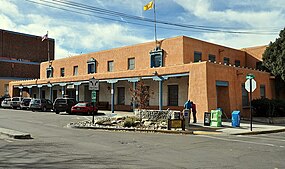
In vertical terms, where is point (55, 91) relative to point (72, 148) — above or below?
above

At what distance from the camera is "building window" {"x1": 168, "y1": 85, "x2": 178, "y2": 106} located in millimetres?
28688

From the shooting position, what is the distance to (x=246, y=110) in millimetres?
26484

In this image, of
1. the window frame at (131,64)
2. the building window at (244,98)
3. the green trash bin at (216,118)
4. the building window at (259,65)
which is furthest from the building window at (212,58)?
the green trash bin at (216,118)

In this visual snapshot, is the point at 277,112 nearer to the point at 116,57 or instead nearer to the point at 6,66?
the point at 116,57

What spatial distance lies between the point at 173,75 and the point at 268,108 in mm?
7922

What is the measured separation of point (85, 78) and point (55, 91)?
11.4m

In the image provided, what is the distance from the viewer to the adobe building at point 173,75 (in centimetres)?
2345

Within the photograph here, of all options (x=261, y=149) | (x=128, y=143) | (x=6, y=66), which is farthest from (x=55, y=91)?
(x=261, y=149)

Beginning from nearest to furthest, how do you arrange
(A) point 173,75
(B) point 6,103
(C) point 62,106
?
(A) point 173,75 < (C) point 62,106 < (B) point 6,103

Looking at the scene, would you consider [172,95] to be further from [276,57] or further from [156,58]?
[276,57]

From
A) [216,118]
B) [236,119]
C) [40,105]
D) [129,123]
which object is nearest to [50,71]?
[40,105]

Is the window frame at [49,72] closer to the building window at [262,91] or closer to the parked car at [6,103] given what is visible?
the parked car at [6,103]

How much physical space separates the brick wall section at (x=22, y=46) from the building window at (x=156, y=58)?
140 feet

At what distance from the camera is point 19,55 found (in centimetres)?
6612
